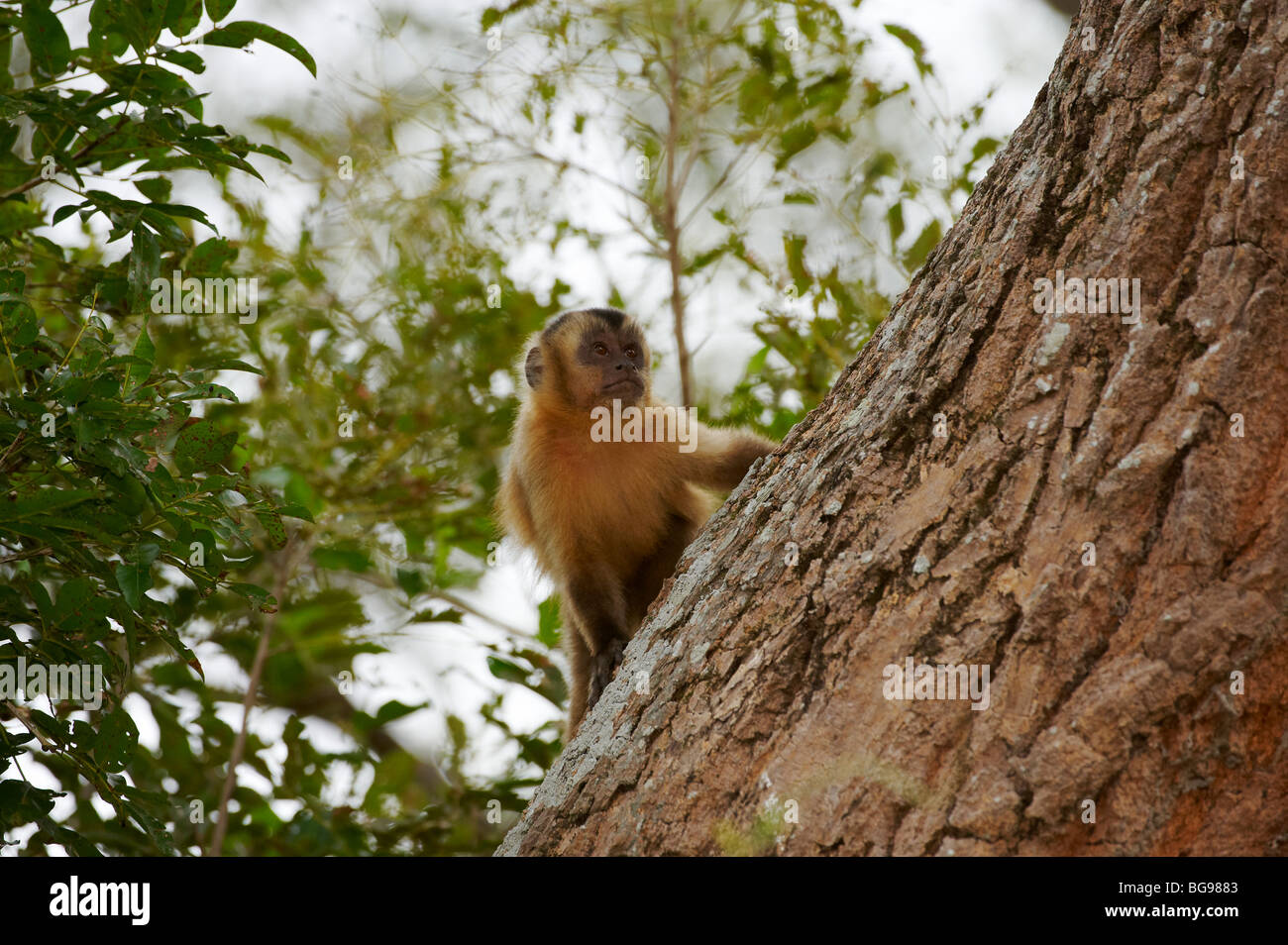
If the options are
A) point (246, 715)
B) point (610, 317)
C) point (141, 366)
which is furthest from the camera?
point (610, 317)

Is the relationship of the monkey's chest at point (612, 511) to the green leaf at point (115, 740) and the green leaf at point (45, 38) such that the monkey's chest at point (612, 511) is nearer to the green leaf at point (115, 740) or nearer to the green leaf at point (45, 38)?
the green leaf at point (115, 740)

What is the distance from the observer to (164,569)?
18.2 feet

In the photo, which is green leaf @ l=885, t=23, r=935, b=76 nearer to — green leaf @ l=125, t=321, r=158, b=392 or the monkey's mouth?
the monkey's mouth

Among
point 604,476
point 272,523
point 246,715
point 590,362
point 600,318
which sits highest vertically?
point 600,318

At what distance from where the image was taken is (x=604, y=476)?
202 inches

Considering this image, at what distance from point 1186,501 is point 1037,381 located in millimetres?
396

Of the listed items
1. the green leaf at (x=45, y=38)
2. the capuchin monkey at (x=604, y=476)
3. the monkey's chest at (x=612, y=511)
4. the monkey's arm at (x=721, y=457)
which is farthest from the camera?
the monkey's chest at (x=612, y=511)

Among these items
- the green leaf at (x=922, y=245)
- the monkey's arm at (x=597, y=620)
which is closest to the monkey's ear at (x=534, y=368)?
the monkey's arm at (x=597, y=620)

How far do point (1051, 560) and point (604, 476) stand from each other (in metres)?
3.02

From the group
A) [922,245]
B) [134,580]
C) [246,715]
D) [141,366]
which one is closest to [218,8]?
[141,366]

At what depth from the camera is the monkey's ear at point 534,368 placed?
5.46 metres

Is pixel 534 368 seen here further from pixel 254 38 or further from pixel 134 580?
pixel 134 580

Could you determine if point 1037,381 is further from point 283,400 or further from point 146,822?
point 283,400
